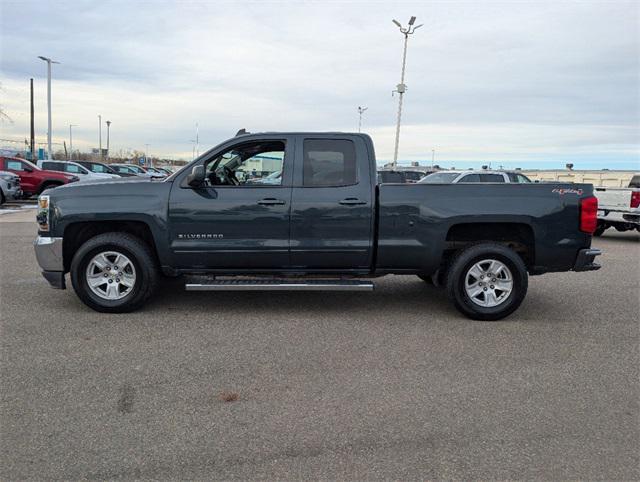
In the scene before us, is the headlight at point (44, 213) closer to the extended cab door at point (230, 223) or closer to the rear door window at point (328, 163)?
the extended cab door at point (230, 223)

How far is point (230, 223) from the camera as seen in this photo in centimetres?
554

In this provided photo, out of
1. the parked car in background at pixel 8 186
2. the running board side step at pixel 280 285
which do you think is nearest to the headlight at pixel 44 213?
the running board side step at pixel 280 285

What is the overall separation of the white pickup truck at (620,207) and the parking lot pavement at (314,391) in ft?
23.0

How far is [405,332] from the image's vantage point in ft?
17.1

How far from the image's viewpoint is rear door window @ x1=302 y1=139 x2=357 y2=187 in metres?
5.66

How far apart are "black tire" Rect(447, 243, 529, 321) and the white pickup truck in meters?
8.20

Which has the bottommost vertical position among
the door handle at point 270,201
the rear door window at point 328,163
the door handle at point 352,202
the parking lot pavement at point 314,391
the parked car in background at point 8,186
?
the parking lot pavement at point 314,391

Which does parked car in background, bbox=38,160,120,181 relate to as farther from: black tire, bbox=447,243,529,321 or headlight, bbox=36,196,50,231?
black tire, bbox=447,243,529,321

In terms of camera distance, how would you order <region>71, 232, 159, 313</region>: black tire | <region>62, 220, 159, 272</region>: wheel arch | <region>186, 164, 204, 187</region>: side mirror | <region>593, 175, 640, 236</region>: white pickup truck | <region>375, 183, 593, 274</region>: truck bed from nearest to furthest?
<region>186, 164, 204, 187</region>: side mirror → <region>71, 232, 159, 313</region>: black tire → <region>375, 183, 593, 274</region>: truck bed → <region>62, 220, 159, 272</region>: wheel arch → <region>593, 175, 640, 236</region>: white pickup truck

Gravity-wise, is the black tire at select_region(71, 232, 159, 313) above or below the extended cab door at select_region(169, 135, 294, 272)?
below

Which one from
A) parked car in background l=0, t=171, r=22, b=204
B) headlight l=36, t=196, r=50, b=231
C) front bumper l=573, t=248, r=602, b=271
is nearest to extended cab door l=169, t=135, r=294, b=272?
headlight l=36, t=196, r=50, b=231

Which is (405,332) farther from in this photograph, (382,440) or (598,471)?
(598,471)

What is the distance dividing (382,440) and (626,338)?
336cm

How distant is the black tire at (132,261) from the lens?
18.0 feet
